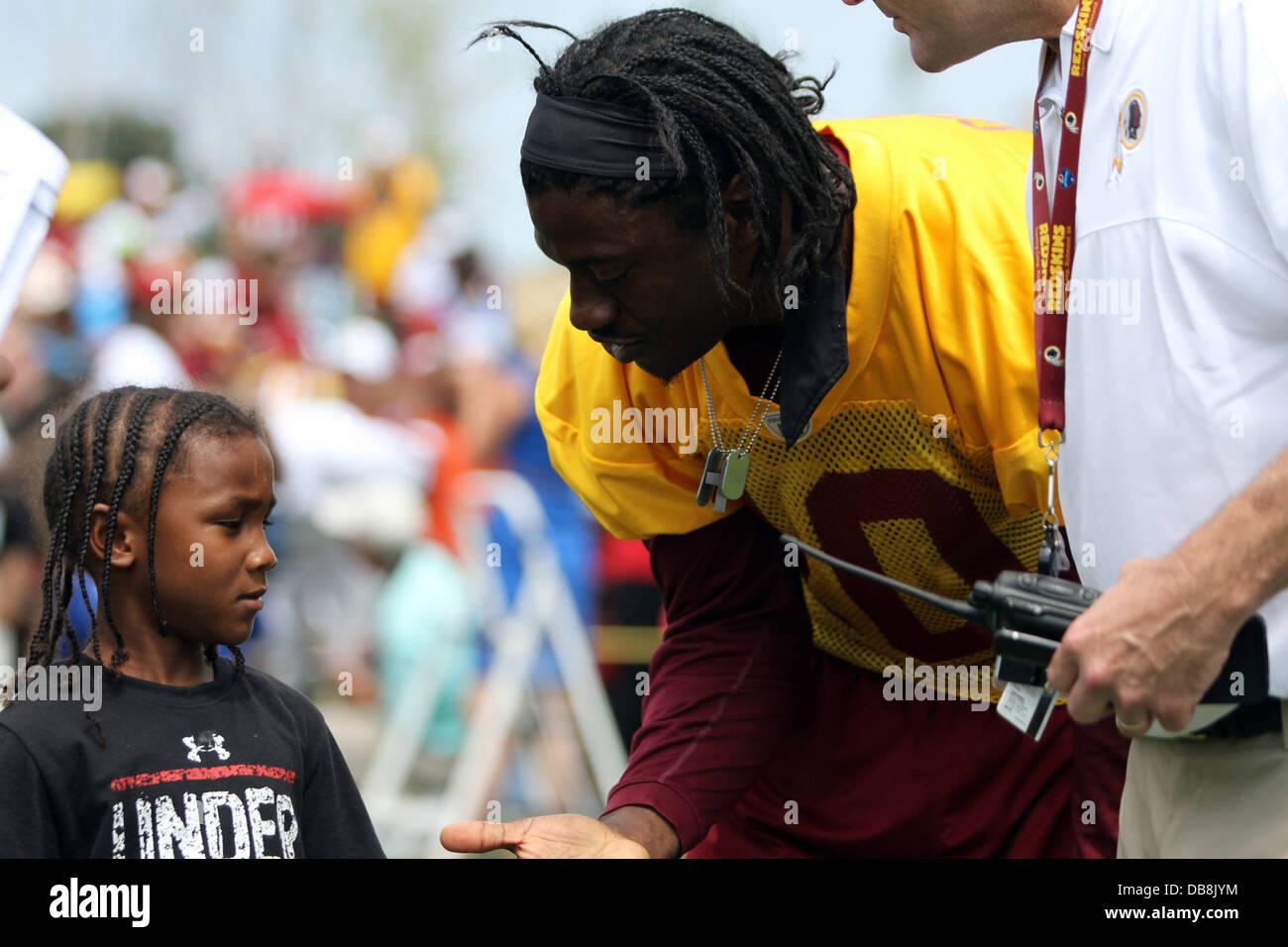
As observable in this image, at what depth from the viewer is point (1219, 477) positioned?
1738 millimetres

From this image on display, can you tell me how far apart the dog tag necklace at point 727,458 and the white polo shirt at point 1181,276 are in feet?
2.30

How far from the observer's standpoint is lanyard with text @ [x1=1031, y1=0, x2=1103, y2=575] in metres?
1.97

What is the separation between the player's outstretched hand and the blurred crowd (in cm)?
279

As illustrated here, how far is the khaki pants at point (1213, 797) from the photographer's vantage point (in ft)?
6.03

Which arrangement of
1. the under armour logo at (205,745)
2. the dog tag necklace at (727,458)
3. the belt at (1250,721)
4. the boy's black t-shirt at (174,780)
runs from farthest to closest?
the dog tag necklace at (727,458) → the under armour logo at (205,745) → the boy's black t-shirt at (174,780) → the belt at (1250,721)

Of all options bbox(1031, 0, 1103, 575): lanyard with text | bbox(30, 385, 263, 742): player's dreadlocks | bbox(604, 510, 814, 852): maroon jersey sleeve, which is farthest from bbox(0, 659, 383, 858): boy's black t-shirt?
bbox(1031, 0, 1103, 575): lanyard with text

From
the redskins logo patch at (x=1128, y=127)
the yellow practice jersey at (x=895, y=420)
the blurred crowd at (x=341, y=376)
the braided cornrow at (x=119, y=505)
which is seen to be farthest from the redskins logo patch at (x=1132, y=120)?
the blurred crowd at (x=341, y=376)

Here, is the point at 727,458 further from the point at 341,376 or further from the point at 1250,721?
the point at 341,376

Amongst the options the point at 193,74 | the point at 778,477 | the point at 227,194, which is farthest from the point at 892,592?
the point at 193,74

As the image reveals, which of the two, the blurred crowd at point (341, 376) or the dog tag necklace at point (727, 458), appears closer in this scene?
the dog tag necklace at point (727, 458)

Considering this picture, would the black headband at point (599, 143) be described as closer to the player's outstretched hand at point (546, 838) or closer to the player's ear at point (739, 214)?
the player's ear at point (739, 214)

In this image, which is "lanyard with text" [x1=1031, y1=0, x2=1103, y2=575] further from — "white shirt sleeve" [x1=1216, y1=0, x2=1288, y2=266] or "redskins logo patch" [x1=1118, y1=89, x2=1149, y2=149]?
"white shirt sleeve" [x1=1216, y1=0, x2=1288, y2=266]

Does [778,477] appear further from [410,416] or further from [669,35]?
[410,416]
